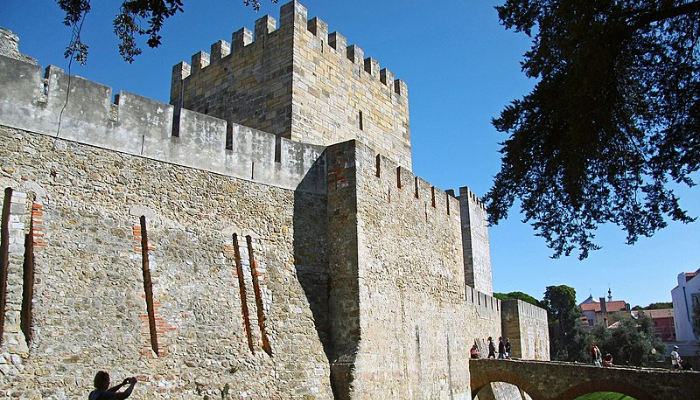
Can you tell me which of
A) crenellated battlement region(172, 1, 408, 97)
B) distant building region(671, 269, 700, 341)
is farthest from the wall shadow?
distant building region(671, 269, 700, 341)

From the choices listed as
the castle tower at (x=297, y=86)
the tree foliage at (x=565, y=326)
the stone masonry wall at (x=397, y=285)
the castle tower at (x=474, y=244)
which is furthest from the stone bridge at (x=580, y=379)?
the tree foliage at (x=565, y=326)

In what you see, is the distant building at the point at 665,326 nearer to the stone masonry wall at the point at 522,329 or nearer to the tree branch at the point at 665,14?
the stone masonry wall at the point at 522,329

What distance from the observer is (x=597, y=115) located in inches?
285

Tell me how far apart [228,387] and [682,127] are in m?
7.45

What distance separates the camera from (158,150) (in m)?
9.96

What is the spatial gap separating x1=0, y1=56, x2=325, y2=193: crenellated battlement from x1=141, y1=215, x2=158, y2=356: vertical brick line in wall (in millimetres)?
1355

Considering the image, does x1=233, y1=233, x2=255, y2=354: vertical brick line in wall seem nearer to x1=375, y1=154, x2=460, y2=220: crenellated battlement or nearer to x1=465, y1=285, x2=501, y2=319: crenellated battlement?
x1=375, y1=154, x2=460, y2=220: crenellated battlement

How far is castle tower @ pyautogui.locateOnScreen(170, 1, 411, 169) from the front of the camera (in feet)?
46.5

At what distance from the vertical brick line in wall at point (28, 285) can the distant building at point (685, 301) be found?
156ft

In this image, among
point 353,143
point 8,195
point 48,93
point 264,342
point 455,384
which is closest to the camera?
point 8,195

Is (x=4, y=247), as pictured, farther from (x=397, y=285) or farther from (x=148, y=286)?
(x=397, y=285)

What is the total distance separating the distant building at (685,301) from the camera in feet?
154

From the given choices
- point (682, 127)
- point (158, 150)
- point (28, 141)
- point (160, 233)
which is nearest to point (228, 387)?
point (160, 233)

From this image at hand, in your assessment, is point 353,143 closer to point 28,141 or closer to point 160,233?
point 160,233
